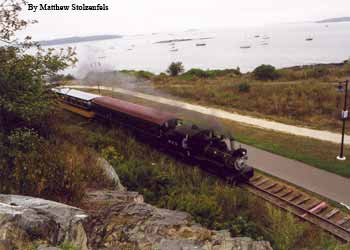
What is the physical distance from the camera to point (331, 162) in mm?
16391

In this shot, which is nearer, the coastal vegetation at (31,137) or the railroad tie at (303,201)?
the coastal vegetation at (31,137)

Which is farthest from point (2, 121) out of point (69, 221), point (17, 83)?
point (69, 221)

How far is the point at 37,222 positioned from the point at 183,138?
10.3 meters

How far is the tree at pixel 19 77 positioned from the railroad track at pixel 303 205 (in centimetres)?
944

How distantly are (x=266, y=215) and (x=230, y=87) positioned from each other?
2769 centimetres

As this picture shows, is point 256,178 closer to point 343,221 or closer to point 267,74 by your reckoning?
point 343,221

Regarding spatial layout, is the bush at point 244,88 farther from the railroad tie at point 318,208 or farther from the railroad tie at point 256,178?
the railroad tie at point 318,208

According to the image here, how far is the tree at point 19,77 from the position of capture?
29.2 feet

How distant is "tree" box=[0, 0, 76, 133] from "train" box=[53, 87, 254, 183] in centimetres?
182

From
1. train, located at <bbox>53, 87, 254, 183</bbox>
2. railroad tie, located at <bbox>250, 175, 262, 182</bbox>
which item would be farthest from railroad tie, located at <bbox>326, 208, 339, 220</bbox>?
railroad tie, located at <bbox>250, 175, 262, 182</bbox>

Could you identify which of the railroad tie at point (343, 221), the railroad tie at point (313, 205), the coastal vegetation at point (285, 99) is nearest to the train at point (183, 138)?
the railroad tie at point (313, 205)

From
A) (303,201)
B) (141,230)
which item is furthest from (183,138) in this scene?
(141,230)

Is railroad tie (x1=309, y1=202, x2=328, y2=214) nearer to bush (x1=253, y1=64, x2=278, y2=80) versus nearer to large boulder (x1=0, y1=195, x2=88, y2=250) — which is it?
large boulder (x1=0, y1=195, x2=88, y2=250)

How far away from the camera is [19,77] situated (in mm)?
9281
